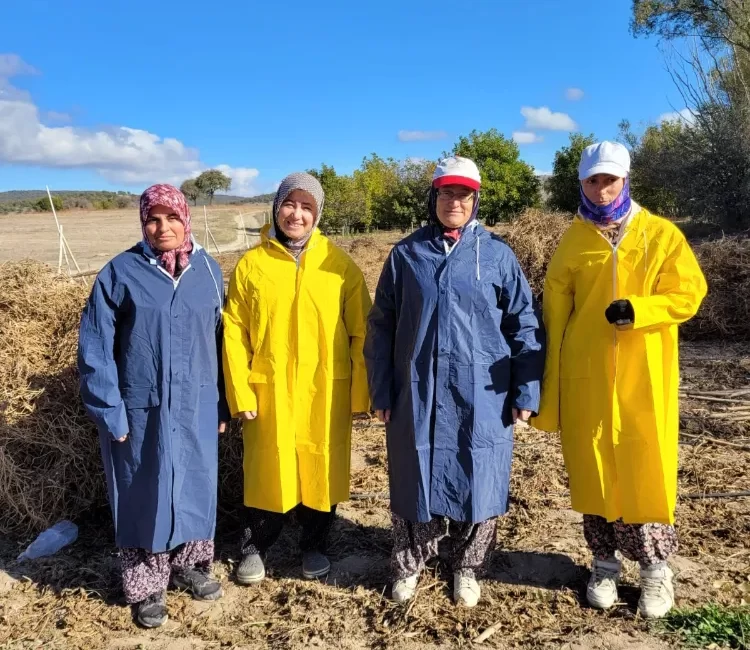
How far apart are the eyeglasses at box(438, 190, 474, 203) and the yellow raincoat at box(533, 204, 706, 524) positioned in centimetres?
47

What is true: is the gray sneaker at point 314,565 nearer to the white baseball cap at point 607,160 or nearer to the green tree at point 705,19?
the white baseball cap at point 607,160

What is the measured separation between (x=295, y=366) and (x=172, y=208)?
2.74 ft

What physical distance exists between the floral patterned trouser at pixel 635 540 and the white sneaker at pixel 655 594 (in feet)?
0.14

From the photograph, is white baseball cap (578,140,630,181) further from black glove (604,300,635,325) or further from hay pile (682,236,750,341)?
hay pile (682,236,750,341)

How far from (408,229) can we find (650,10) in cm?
1385

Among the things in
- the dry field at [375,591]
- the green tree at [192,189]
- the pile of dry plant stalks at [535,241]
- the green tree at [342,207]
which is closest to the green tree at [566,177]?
the green tree at [342,207]

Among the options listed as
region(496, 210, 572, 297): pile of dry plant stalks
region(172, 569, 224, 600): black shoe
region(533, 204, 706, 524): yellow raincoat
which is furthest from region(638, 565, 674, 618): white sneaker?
region(496, 210, 572, 297): pile of dry plant stalks

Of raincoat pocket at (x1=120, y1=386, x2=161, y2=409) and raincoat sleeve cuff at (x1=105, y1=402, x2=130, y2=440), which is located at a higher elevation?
raincoat pocket at (x1=120, y1=386, x2=161, y2=409)

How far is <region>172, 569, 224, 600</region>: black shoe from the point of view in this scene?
2756 millimetres

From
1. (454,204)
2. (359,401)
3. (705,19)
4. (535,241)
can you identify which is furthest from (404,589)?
(705,19)

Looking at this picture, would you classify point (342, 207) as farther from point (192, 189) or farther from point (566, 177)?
point (192, 189)

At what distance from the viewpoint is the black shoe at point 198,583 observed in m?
2.76

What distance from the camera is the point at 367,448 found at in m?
4.54

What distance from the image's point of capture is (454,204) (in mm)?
2422
